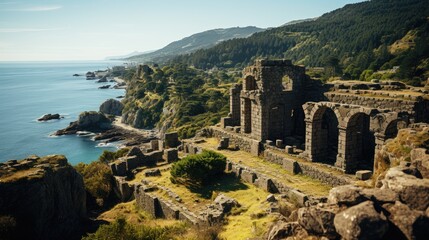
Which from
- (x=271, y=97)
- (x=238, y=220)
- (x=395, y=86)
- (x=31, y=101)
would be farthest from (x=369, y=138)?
(x=31, y=101)

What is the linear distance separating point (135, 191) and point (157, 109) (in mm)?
72494

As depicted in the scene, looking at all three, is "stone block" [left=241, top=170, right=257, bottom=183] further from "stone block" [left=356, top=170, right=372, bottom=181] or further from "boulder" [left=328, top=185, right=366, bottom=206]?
"boulder" [left=328, top=185, right=366, bottom=206]

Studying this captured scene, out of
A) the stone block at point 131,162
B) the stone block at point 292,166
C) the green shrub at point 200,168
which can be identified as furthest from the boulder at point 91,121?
the stone block at point 292,166

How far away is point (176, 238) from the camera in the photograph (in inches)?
611

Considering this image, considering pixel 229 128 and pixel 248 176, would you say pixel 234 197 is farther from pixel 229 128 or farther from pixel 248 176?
pixel 229 128

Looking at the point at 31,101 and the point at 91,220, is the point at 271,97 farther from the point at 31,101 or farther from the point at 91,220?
the point at 31,101

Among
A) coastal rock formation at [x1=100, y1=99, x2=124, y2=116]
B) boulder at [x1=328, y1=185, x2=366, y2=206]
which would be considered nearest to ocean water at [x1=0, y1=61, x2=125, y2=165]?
coastal rock formation at [x1=100, y1=99, x2=124, y2=116]

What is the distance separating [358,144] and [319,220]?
50.7 ft

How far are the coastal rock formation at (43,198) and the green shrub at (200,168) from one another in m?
7.47

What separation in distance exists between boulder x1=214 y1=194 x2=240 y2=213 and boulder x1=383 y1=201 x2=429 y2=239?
11.7 m

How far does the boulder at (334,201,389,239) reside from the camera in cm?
732

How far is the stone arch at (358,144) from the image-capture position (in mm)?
20547

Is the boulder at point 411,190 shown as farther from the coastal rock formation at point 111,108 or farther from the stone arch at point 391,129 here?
the coastal rock formation at point 111,108

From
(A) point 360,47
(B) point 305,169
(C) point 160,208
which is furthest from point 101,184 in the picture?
(A) point 360,47
